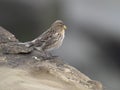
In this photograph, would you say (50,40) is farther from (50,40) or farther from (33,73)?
(33,73)

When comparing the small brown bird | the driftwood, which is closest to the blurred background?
the small brown bird

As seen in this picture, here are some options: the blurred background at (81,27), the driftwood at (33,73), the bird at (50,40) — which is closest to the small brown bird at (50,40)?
the bird at (50,40)

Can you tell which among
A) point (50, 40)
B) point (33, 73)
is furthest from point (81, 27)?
point (33, 73)

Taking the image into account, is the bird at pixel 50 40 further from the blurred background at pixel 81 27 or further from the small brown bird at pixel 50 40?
the blurred background at pixel 81 27

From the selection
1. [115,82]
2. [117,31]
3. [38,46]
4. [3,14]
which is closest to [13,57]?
[38,46]

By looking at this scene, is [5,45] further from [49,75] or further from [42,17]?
[42,17]

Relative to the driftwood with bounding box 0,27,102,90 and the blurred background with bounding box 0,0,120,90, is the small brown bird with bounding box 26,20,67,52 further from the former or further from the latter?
the blurred background with bounding box 0,0,120,90
